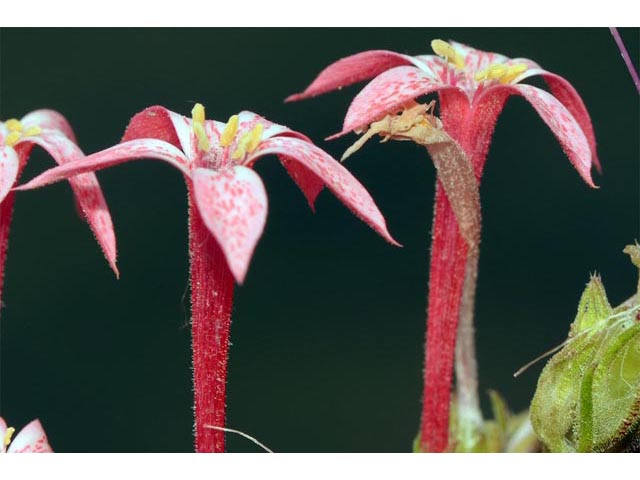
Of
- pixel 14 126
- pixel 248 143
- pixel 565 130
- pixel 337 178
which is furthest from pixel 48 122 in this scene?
pixel 565 130

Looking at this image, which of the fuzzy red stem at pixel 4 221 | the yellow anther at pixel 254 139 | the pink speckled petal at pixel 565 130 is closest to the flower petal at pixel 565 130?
the pink speckled petal at pixel 565 130

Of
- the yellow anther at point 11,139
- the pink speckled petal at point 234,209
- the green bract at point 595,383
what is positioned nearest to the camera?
the pink speckled petal at point 234,209

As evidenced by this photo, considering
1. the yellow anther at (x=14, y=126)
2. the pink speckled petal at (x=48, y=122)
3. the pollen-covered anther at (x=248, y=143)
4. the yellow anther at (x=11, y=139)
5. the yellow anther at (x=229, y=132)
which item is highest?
the pink speckled petal at (x=48, y=122)

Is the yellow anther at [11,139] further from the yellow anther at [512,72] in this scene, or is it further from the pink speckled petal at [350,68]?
the yellow anther at [512,72]

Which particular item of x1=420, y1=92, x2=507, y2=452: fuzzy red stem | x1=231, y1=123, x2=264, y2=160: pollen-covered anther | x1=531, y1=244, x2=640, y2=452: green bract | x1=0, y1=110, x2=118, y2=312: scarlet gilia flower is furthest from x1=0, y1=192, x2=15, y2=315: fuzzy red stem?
x1=531, y1=244, x2=640, y2=452: green bract

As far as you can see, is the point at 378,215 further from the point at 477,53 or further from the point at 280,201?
the point at 280,201
